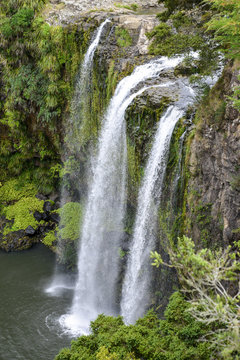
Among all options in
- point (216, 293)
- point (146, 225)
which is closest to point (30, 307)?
point (146, 225)

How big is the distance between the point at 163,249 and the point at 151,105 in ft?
14.4

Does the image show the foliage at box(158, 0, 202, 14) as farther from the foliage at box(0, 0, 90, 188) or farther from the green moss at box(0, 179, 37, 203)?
the green moss at box(0, 179, 37, 203)

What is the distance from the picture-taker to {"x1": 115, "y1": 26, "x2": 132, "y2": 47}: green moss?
44.9 feet

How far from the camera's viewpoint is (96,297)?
13406 mm

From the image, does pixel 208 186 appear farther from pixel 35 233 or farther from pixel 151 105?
pixel 35 233

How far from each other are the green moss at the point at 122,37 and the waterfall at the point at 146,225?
16.8 feet

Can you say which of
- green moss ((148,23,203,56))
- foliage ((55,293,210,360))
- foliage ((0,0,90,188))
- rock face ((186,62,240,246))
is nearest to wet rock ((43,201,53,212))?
foliage ((0,0,90,188))

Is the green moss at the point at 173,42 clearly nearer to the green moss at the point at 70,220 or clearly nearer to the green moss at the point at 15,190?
the green moss at the point at 70,220

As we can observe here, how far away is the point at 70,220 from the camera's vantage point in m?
15.8

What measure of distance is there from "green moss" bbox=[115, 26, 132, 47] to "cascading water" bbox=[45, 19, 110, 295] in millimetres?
704

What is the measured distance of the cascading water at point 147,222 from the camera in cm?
984

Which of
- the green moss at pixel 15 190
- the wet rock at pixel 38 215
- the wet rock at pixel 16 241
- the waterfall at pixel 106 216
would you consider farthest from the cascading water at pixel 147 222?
the green moss at pixel 15 190

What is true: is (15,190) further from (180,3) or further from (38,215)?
(180,3)

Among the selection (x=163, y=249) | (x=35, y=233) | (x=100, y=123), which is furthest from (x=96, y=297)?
(x=100, y=123)
